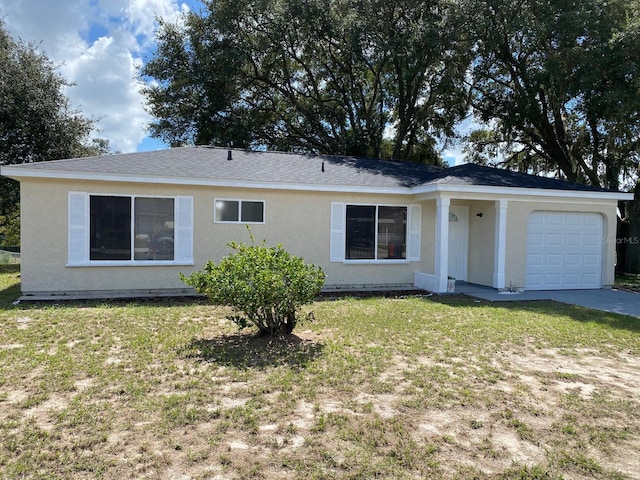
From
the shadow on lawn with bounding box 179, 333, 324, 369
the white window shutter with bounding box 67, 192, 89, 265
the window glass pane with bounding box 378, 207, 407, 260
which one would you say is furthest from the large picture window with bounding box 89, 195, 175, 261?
the window glass pane with bounding box 378, 207, 407, 260

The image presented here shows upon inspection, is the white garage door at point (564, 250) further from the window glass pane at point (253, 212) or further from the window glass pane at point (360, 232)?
the window glass pane at point (253, 212)

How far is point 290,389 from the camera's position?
4516 mm

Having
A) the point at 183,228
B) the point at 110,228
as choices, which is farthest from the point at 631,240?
the point at 110,228

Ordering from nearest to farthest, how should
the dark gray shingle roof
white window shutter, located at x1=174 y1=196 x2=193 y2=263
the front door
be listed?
the dark gray shingle roof
white window shutter, located at x1=174 y1=196 x2=193 y2=263
the front door

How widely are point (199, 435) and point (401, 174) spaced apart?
35.7ft

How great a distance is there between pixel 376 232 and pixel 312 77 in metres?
13.5

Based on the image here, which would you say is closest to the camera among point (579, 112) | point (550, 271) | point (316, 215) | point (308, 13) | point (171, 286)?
point (171, 286)

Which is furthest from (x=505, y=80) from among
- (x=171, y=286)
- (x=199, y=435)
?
(x=199, y=435)

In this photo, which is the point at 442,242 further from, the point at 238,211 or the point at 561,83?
the point at 561,83

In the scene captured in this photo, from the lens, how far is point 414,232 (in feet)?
39.3

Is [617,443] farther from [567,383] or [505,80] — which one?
[505,80]

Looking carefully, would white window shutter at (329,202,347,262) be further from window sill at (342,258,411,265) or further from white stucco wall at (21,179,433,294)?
window sill at (342,258,411,265)

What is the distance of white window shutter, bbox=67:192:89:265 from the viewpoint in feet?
31.7

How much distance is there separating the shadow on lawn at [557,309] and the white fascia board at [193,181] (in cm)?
317
